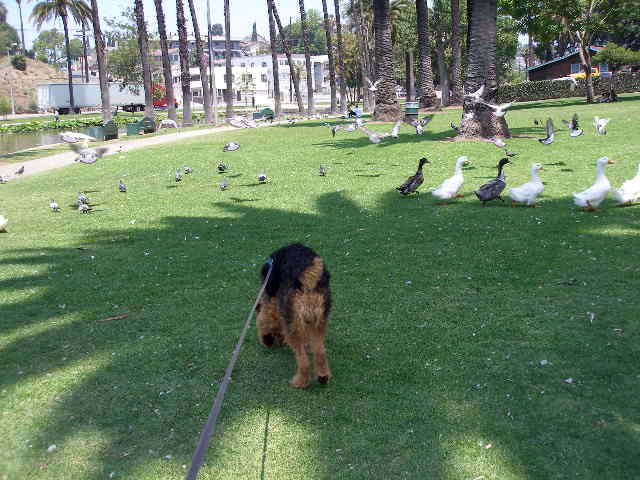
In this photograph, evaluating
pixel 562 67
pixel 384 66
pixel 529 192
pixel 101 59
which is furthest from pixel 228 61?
pixel 562 67

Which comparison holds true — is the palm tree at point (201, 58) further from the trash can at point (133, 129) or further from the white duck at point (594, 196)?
the white duck at point (594, 196)

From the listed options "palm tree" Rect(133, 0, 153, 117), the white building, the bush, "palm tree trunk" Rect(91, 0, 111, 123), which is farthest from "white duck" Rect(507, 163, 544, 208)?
the bush

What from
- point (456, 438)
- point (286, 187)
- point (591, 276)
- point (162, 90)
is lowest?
point (456, 438)

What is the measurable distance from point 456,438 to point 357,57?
74.9 metres

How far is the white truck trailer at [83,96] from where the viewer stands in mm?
71062

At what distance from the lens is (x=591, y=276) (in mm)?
6367

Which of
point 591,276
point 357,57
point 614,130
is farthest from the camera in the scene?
point 357,57

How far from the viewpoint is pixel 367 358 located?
4883 millimetres

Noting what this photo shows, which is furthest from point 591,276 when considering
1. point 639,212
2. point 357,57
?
point 357,57

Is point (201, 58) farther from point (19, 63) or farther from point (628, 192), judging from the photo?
point (19, 63)

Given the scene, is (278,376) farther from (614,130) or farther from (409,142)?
(614,130)

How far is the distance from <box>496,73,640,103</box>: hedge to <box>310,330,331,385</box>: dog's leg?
46091 mm

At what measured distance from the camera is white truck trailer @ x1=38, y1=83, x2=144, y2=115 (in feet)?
233

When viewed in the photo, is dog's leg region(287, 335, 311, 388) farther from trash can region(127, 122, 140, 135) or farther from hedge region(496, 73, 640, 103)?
hedge region(496, 73, 640, 103)
